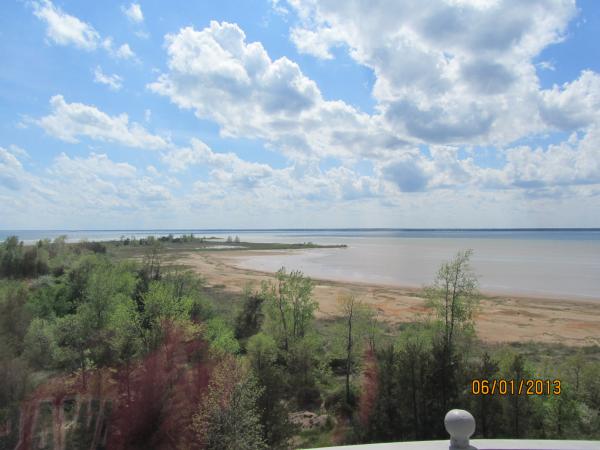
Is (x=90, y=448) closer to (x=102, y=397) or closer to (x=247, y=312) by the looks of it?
(x=102, y=397)

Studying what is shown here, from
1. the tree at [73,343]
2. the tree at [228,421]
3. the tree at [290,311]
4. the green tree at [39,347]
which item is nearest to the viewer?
the tree at [228,421]

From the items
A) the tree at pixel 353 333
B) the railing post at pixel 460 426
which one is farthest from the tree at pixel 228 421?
the tree at pixel 353 333

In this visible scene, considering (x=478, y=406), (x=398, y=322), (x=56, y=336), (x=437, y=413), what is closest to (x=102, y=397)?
(x=56, y=336)

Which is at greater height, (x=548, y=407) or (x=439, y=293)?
(x=439, y=293)

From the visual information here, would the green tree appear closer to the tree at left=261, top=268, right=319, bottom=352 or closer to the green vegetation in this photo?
the green vegetation

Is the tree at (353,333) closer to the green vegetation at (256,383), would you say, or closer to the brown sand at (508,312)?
the green vegetation at (256,383)

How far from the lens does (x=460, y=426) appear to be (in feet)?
14.0

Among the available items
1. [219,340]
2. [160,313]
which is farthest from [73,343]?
[219,340]

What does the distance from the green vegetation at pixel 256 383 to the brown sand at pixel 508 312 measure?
17.5 ft

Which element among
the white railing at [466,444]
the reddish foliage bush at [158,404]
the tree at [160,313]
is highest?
the white railing at [466,444]

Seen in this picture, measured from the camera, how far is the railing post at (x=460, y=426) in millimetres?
4262

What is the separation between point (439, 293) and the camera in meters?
22.2

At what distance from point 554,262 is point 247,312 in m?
84.2

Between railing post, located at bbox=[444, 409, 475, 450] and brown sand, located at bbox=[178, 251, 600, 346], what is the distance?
25.1m
